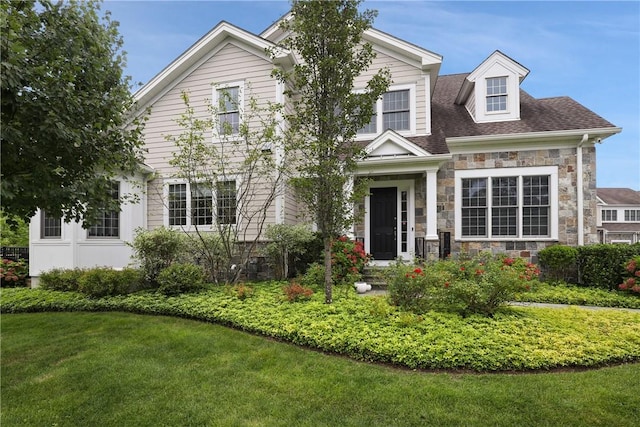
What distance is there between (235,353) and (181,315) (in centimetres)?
219

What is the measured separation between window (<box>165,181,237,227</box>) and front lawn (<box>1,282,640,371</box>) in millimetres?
2731

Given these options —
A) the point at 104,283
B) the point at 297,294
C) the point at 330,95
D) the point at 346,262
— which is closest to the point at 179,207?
the point at 104,283

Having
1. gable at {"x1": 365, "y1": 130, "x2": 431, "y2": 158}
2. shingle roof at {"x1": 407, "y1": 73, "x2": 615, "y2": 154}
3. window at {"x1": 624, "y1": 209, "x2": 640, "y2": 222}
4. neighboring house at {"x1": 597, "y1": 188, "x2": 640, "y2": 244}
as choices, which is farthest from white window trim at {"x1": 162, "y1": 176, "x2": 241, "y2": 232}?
window at {"x1": 624, "y1": 209, "x2": 640, "y2": 222}

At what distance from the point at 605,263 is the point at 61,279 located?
1275 centimetres

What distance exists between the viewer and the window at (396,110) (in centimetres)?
1021

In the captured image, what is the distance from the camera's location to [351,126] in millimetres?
5996

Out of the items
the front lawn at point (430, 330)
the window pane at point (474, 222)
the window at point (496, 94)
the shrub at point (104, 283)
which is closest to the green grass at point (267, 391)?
the front lawn at point (430, 330)

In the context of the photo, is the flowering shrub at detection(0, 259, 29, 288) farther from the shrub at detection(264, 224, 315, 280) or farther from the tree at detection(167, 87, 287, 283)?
the shrub at detection(264, 224, 315, 280)

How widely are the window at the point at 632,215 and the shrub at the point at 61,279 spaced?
4746 centimetres

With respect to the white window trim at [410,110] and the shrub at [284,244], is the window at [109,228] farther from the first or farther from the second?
the white window trim at [410,110]

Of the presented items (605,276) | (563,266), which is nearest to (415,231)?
(563,266)

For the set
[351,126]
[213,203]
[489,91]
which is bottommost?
[213,203]

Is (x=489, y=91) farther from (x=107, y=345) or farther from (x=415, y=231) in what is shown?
(x=107, y=345)

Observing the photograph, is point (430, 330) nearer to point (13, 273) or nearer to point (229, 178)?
point (229, 178)
